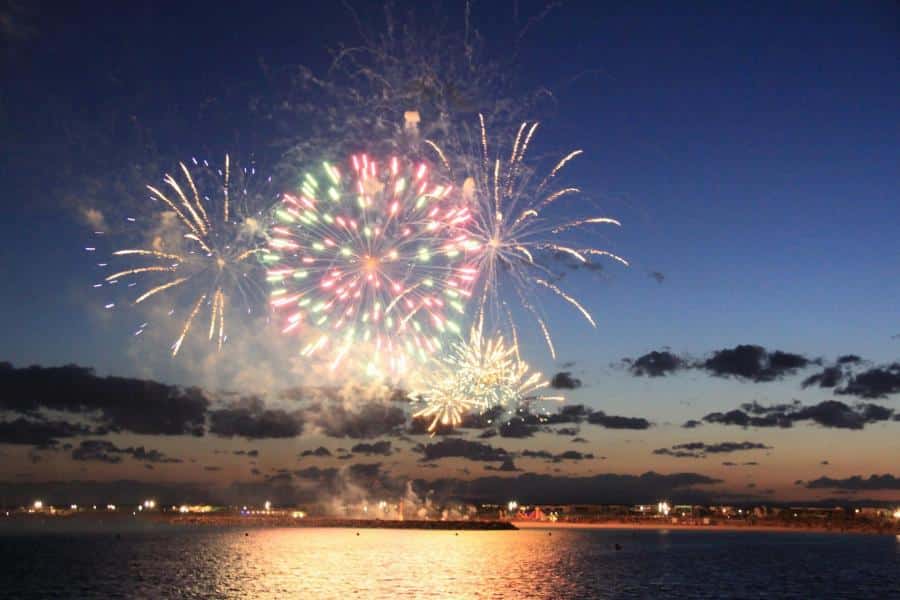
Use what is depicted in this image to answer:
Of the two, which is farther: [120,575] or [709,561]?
[709,561]

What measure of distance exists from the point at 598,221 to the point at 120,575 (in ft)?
266

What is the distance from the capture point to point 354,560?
399 feet

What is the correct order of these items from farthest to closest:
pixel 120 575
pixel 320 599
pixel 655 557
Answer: pixel 655 557 → pixel 120 575 → pixel 320 599

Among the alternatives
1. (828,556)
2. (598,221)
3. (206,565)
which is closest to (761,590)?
(598,221)

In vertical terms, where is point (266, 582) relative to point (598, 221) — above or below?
below

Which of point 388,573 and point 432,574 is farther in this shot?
point 388,573

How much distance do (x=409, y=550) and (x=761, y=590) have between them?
72.7m

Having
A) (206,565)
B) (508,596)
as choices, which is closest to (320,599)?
(508,596)

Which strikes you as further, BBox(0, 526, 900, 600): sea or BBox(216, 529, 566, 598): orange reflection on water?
BBox(0, 526, 900, 600): sea

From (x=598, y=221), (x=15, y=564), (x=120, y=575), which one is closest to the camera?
(x=598, y=221)

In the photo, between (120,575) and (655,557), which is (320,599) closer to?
(120,575)

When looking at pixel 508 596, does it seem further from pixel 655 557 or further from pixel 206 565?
pixel 655 557

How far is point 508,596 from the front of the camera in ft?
252

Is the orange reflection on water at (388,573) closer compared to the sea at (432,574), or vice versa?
the orange reflection on water at (388,573)
